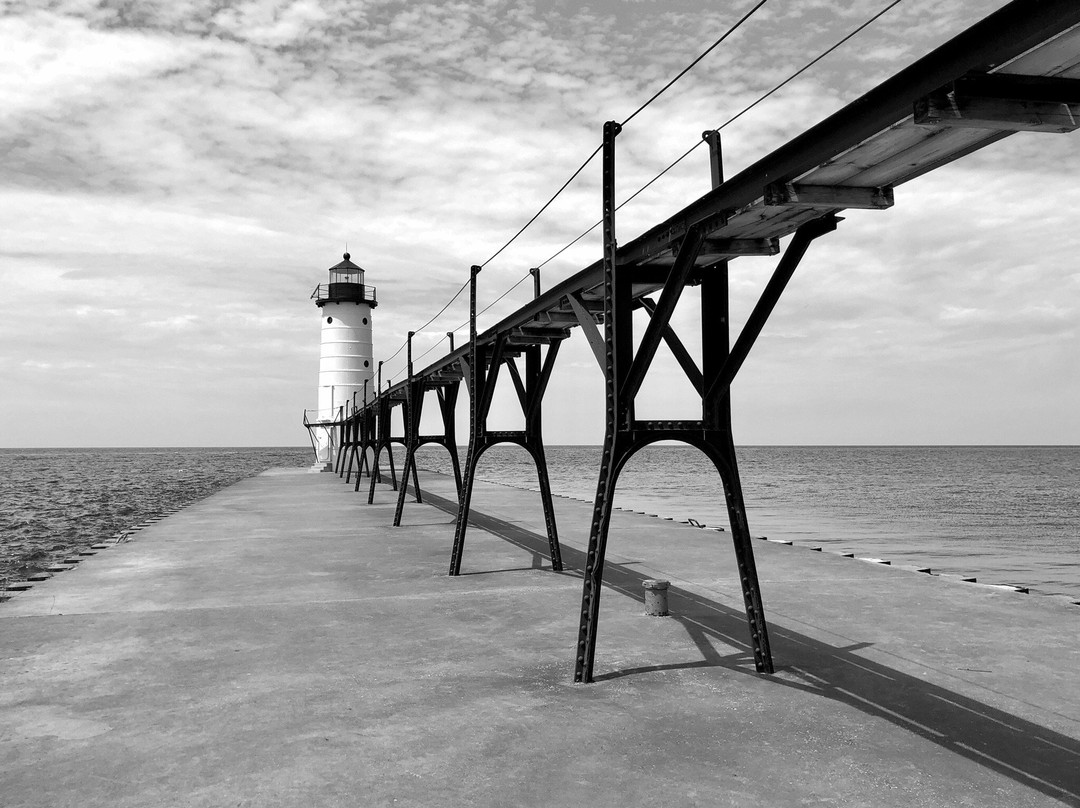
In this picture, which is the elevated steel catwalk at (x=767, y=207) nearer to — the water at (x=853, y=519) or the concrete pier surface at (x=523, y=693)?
the concrete pier surface at (x=523, y=693)

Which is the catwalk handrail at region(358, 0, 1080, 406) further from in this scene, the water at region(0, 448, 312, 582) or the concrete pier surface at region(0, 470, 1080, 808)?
the water at region(0, 448, 312, 582)

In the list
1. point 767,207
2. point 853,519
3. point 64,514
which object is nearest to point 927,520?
point 853,519

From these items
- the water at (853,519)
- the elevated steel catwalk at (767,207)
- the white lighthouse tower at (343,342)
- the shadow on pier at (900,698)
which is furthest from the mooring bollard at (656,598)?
the white lighthouse tower at (343,342)

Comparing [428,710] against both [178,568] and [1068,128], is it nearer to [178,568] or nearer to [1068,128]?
[1068,128]

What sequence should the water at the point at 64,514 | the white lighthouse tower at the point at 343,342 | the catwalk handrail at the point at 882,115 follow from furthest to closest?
the white lighthouse tower at the point at 343,342
the water at the point at 64,514
the catwalk handrail at the point at 882,115

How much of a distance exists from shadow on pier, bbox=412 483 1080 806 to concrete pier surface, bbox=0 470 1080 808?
28mm

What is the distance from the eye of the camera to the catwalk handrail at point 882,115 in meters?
4.04

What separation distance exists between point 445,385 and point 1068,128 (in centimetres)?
1951

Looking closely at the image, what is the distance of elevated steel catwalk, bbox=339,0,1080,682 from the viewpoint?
443cm

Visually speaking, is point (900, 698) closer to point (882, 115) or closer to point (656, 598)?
point (656, 598)

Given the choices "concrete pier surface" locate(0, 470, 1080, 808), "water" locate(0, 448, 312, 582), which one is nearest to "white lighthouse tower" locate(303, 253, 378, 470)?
"water" locate(0, 448, 312, 582)

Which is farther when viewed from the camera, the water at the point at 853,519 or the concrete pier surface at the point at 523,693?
the water at the point at 853,519

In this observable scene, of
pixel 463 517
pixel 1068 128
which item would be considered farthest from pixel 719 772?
pixel 463 517

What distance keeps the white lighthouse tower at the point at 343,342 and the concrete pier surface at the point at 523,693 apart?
35.9m
